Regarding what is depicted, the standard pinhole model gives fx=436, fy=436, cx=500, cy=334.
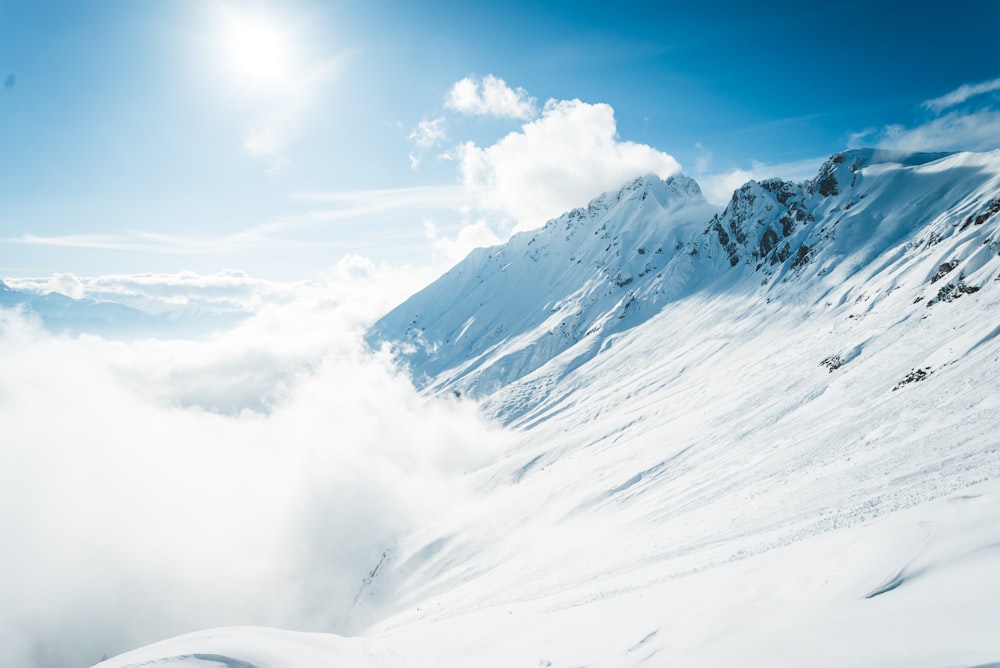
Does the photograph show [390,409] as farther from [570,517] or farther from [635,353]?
[570,517]

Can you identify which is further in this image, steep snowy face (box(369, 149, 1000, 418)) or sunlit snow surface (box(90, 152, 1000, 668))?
steep snowy face (box(369, 149, 1000, 418))

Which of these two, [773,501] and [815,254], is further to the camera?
[815,254]

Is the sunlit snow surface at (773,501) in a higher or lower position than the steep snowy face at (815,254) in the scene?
lower

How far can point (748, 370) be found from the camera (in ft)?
214

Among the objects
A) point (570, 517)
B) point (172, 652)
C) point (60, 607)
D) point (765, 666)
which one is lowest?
point (570, 517)

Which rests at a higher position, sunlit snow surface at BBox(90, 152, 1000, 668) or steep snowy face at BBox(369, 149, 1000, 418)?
steep snowy face at BBox(369, 149, 1000, 418)

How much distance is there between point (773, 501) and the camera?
2458 cm

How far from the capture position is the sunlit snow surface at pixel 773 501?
9883 mm

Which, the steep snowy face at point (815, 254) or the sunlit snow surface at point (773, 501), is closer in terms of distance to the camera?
the sunlit snow surface at point (773, 501)

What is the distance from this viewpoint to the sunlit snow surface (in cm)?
988

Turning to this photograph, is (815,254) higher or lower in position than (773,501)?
higher

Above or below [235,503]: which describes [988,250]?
below

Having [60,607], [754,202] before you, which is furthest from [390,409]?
[754,202]

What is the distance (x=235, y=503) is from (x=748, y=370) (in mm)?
146536
